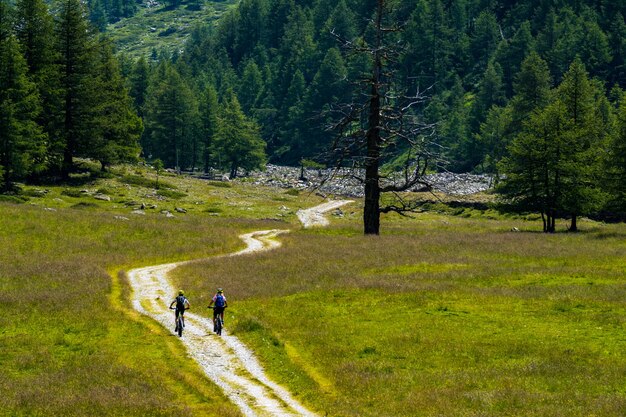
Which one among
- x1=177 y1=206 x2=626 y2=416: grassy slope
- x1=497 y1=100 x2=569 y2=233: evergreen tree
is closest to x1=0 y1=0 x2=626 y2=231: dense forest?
x1=497 y1=100 x2=569 y2=233: evergreen tree

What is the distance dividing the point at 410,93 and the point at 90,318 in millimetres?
159816

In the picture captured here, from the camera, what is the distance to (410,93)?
17988 cm

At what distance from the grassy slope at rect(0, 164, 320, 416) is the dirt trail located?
52cm

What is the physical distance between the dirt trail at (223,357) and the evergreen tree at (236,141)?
8553 cm

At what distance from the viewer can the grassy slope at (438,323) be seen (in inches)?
683

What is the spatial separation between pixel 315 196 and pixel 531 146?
52.3m

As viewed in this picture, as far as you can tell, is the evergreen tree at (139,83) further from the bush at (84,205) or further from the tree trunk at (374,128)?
the tree trunk at (374,128)

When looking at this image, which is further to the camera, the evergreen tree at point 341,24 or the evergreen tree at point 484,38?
the evergreen tree at point 341,24

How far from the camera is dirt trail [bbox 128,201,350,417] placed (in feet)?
59.4

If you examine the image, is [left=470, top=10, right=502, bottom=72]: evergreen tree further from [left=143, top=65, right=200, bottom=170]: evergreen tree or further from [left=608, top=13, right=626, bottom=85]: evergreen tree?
[left=143, top=65, right=200, bottom=170]: evergreen tree

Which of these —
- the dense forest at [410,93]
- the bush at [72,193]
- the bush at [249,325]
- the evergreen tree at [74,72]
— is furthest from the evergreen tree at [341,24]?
the bush at [249,325]

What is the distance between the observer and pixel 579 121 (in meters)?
64.8

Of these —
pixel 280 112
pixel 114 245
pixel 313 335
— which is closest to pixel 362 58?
pixel 280 112

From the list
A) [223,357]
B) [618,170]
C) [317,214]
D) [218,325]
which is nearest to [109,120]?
[317,214]
